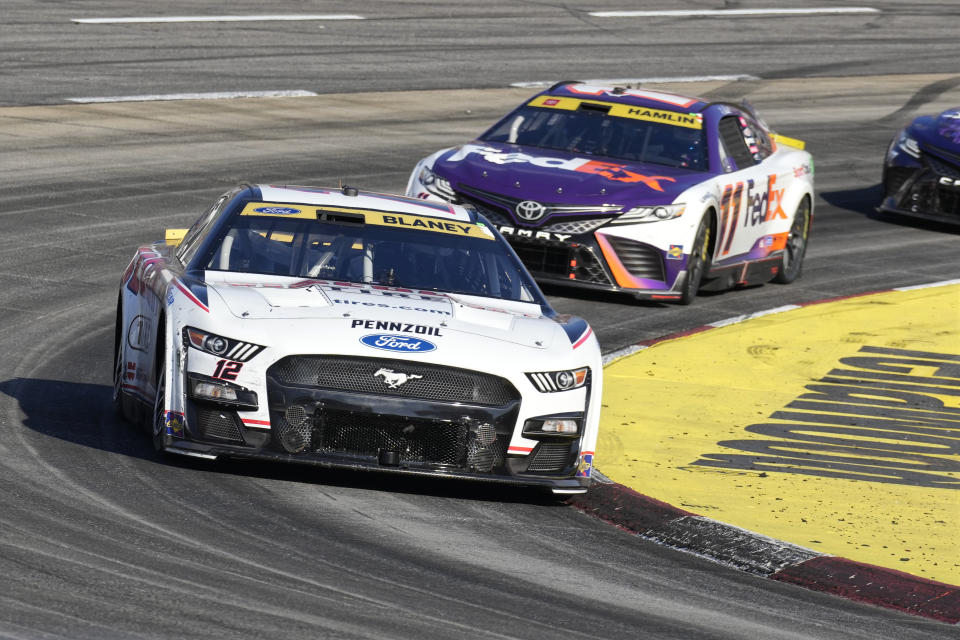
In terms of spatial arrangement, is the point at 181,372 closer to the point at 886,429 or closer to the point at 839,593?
the point at 839,593

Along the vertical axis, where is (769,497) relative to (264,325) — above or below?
below

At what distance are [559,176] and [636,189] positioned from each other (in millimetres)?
568

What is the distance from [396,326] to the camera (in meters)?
7.66

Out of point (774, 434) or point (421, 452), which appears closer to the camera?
point (421, 452)

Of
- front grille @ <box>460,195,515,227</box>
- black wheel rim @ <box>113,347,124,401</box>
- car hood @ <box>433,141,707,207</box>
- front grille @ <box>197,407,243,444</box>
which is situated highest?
car hood @ <box>433,141,707,207</box>

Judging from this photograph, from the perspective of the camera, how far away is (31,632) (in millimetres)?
5301

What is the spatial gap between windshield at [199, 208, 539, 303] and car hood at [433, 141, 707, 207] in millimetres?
3935

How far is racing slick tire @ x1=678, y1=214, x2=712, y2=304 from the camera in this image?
1328cm

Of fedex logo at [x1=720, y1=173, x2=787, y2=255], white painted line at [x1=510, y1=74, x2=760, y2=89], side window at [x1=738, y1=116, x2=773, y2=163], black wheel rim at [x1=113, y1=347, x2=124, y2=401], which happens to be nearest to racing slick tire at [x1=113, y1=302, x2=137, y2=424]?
black wheel rim at [x1=113, y1=347, x2=124, y2=401]

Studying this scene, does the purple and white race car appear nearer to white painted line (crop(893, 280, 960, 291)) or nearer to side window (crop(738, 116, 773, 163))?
side window (crop(738, 116, 773, 163))

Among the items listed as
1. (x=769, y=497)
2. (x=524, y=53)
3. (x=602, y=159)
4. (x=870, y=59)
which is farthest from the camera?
(x=870, y=59)

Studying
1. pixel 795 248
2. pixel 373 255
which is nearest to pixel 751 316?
pixel 795 248

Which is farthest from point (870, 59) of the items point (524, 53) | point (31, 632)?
point (31, 632)

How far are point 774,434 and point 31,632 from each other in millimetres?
5341
